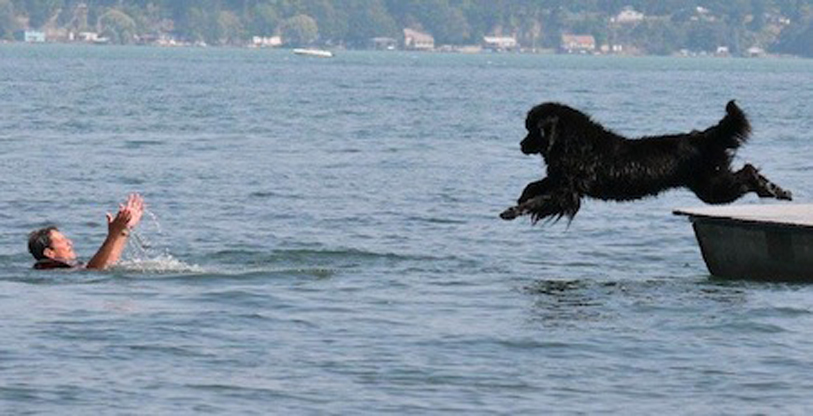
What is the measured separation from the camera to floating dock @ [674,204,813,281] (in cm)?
1581

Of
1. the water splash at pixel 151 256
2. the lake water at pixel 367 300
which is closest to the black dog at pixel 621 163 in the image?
the lake water at pixel 367 300

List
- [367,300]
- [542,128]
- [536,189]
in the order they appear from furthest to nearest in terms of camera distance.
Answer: [536,189], [542,128], [367,300]

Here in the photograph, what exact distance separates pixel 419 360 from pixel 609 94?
6685 cm

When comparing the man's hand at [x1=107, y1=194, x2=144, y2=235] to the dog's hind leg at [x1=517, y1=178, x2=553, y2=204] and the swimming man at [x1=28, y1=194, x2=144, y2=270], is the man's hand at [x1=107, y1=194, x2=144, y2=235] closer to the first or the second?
the swimming man at [x1=28, y1=194, x2=144, y2=270]

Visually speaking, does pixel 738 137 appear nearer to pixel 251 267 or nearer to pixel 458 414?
pixel 251 267

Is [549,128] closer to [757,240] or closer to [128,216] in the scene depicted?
[757,240]

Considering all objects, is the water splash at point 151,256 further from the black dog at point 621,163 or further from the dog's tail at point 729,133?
the dog's tail at point 729,133

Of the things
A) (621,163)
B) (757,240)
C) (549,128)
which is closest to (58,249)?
(549,128)

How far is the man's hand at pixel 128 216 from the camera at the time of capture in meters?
15.0

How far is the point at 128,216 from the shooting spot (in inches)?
594

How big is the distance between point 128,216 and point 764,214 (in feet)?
15.0

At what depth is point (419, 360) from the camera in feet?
42.7

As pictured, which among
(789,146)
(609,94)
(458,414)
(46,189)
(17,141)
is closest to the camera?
(458,414)

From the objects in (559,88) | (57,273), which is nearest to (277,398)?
(57,273)
